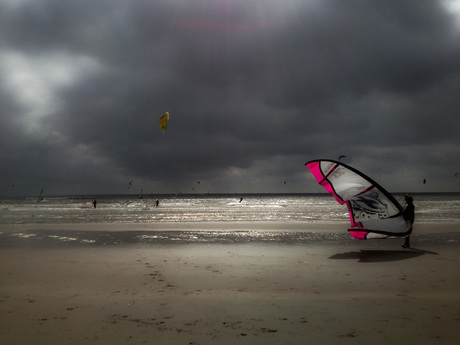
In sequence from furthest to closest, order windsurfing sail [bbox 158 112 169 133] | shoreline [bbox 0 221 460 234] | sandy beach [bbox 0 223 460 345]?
windsurfing sail [bbox 158 112 169 133]
shoreline [bbox 0 221 460 234]
sandy beach [bbox 0 223 460 345]

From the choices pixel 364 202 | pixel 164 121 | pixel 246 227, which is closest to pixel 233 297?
pixel 364 202

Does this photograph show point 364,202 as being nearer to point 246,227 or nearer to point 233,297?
point 233,297

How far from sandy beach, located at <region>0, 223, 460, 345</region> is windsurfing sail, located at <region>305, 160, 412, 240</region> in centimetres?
84

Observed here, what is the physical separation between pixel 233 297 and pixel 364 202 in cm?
669

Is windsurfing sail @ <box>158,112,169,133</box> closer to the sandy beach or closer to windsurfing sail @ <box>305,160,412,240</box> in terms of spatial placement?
the sandy beach

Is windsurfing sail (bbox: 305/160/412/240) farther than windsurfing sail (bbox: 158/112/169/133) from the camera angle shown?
No

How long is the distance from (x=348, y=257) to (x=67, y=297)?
824 centimetres

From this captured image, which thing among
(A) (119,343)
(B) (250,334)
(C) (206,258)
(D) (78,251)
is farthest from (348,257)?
(D) (78,251)

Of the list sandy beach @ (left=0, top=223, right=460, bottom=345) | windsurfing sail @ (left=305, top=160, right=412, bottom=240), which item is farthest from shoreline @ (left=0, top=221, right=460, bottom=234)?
sandy beach @ (left=0, top=223, right=460, bottom=345)

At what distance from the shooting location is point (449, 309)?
593 cm

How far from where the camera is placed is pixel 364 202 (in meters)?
11.3

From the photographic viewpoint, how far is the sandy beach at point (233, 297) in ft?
16.3

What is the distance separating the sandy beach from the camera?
4.96 m

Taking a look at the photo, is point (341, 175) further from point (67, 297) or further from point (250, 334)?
point (67, 297)
